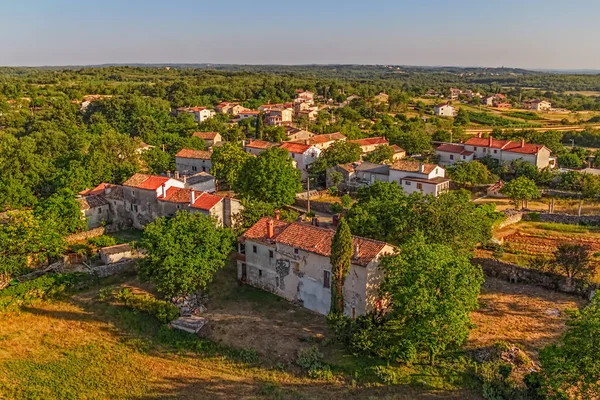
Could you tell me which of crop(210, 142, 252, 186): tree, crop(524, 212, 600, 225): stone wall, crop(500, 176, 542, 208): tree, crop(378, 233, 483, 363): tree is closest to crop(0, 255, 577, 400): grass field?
crop(378, 233, 483, 363): tree

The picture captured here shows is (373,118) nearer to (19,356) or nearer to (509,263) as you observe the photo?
(509,263)

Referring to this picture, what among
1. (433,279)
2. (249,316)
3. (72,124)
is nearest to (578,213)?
(433,279)

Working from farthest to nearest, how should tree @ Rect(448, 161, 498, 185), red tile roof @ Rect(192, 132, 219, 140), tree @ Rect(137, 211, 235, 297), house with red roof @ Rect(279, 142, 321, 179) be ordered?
red tile roof @ Rect(192, 132, 219, 140) < house with red roof @ Rect(279, 142, 321, 179) < tree @ Rect(448, 161, 498, 185) < tree @ Rect(137, 211, 235, 297)

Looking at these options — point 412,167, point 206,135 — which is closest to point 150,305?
point 412,167

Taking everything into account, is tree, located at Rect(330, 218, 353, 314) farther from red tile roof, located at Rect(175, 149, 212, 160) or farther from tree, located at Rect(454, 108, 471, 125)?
tree, located at Rect(454, 108, 471, 125)

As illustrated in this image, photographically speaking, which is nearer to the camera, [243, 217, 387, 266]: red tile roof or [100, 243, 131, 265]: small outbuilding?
[243, 217, 387, 266]: red tile roof

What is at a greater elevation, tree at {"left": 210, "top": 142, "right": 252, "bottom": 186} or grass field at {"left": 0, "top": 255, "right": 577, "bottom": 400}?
tree at {"left": 210, "top": 142, "right": 252, "bottom": 186}

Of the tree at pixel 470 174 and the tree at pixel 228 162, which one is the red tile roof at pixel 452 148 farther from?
the tree at pixel 228 162

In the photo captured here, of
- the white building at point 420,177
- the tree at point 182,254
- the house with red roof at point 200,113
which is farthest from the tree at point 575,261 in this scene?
the house with red roof at point 200,113
